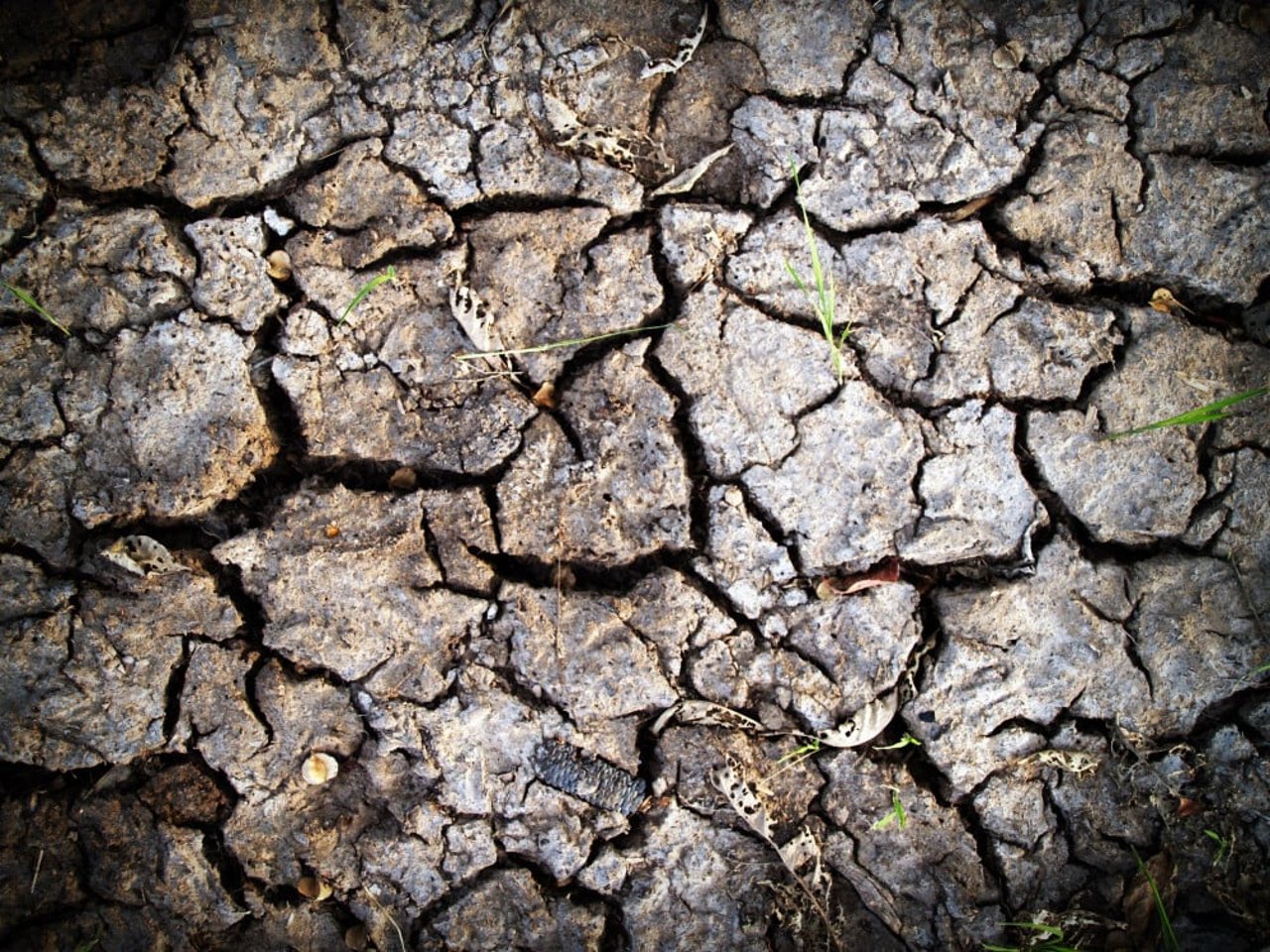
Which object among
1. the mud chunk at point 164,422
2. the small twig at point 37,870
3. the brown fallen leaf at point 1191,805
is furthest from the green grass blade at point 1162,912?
the small twig at point 37,870

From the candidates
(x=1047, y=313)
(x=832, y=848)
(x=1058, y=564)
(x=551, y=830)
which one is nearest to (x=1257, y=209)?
(x=1047, y=313)

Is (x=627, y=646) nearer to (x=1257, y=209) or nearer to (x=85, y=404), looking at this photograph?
(x=85, y=404)

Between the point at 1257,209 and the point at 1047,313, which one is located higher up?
the point at 1257,209

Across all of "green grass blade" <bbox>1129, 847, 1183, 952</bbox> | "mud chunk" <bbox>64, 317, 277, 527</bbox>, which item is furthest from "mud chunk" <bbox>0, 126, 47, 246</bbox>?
"green grass blade" <bbox>1129, 847, 1183, 952</bbox>

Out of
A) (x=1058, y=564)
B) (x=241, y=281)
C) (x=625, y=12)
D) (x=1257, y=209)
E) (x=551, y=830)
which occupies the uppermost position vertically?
(x=625, y=12)
